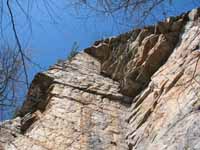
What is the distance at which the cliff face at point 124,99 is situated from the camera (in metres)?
8.35

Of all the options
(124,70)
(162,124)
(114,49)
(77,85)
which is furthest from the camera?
(114,49)

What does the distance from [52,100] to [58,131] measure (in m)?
1.27

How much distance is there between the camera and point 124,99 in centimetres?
1089

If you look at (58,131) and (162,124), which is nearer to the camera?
(162,124)

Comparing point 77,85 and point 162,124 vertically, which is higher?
point 77,85

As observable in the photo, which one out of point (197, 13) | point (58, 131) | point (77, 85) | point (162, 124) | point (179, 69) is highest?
point (197, 13)

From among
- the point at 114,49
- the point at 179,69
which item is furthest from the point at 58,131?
the point at 114,49

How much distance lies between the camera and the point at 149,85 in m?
10.4

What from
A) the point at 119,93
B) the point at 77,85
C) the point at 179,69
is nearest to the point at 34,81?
the point at 77,85

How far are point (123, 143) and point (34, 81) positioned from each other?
120 inches

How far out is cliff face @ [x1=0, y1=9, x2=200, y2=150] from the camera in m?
8.35

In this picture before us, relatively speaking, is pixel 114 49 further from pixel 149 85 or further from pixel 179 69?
pixel 179 69

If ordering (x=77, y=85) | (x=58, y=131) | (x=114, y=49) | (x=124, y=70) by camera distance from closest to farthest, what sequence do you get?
(x=58, y=131) → (x=77, y=85) → (x=124, y=70) → (x=114, y=49)

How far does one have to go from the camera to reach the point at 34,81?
1109 cm
